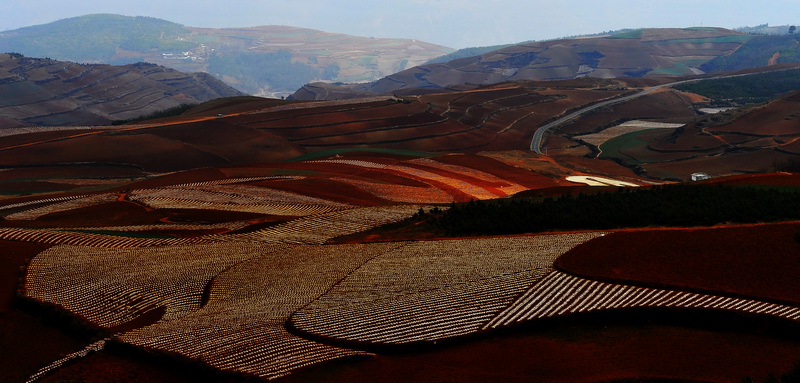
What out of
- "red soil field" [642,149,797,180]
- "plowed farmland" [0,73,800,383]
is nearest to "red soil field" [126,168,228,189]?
"plowed farmland" [0,73,800,383]

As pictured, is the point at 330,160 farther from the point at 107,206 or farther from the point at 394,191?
the point at 107,206

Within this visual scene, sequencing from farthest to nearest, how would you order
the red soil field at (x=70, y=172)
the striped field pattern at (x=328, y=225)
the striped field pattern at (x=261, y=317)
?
the red soil field at (x=70, y=172), the striped field pattern at (x=328, y=225), the striped field pattern at (x=261, y=317)

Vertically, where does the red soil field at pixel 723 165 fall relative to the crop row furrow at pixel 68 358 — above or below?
below

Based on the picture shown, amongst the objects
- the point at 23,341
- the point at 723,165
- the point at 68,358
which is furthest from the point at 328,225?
the point at 723,165

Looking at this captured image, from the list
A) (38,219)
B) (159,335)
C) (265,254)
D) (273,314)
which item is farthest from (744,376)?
(38,219)

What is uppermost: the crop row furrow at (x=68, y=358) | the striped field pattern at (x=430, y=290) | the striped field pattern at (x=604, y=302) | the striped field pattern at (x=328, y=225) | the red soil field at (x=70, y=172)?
the striped field pattern at (x=604, y=302)

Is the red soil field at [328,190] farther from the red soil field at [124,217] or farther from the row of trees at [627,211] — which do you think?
the row of trees at [627,211]

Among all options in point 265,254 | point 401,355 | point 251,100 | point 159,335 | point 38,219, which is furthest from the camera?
point 251,100

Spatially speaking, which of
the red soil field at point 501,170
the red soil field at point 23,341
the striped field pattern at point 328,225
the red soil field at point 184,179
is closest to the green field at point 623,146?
the red soil field at point 501,170
